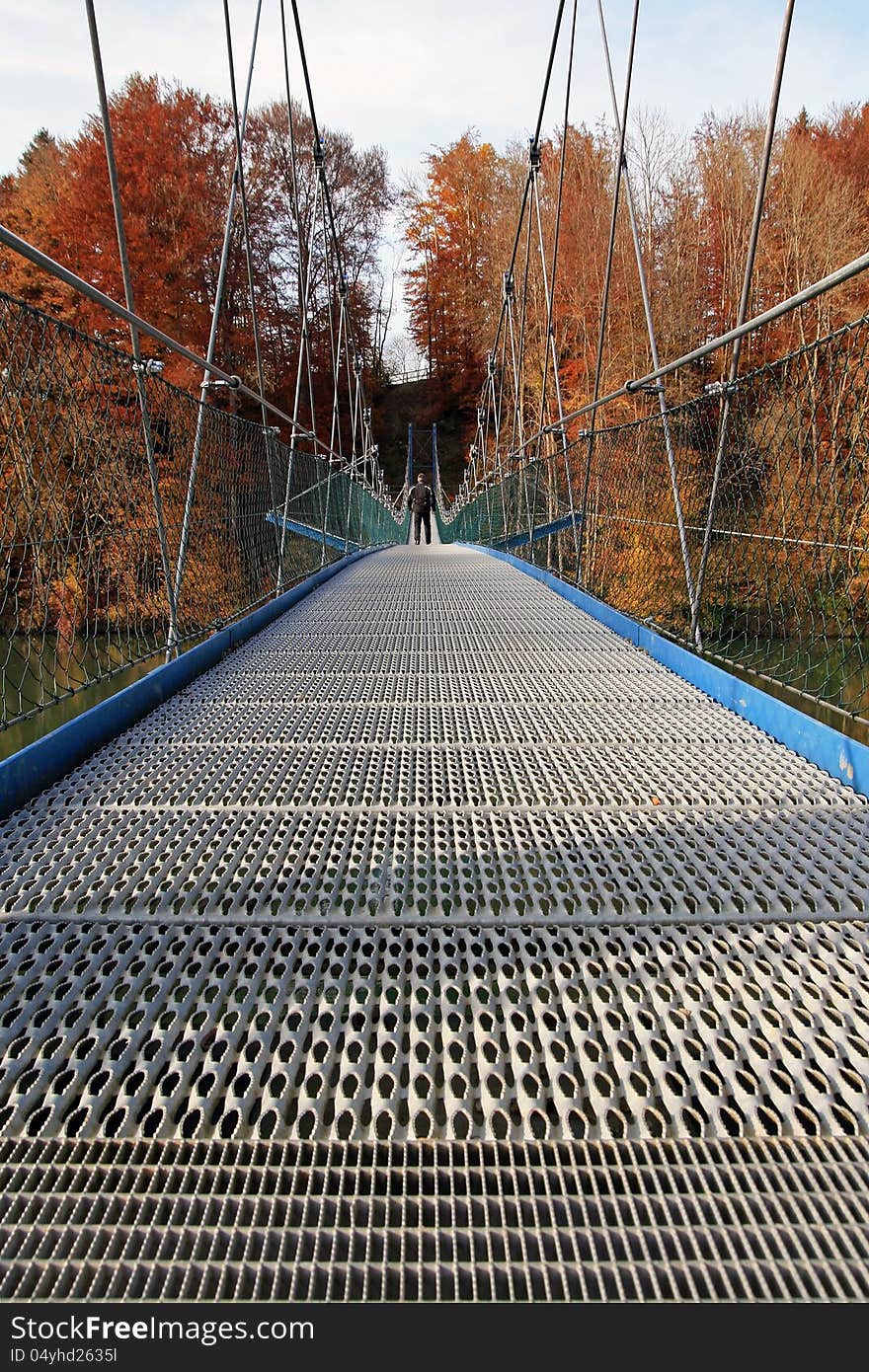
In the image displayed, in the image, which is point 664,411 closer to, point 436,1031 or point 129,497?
point 129,497

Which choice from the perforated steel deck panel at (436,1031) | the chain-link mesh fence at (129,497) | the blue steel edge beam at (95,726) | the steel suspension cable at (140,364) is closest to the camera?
the perforated steel deck panel at (436,1031)

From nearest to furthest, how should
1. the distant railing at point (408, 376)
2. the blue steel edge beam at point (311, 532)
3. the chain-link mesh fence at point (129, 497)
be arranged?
the chain-link mesh fence at point (129, 497)
the blue steel edge beam at point (311, 532)
the distant railing at point (408, 376)

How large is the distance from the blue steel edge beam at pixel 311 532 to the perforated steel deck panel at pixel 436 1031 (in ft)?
8.65

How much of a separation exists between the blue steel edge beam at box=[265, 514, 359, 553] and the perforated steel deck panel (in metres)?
2.64

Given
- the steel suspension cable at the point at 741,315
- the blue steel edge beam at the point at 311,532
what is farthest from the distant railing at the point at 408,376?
the steel suspension cable at the point at 741,315

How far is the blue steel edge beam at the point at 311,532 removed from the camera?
387 centimetres

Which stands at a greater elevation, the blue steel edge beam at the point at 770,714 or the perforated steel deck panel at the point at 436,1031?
the blue steel edge beam at the point at 770,714

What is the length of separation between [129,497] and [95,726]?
113 cm

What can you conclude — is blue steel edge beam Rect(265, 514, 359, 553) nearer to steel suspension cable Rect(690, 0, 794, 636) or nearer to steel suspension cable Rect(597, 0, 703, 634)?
steel suspension cable Rect(597, 0, 703, 634)

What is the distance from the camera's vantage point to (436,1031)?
75 cm

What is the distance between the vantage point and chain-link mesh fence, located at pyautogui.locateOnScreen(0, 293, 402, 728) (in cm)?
195

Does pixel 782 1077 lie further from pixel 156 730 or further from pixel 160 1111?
pixel 156 730

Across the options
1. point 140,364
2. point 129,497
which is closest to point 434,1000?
point 140,364

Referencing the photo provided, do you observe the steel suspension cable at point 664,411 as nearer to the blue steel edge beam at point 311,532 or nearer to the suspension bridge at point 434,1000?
the suspension bridge at point 434,1000
